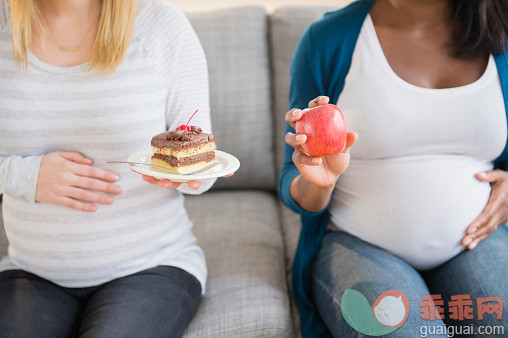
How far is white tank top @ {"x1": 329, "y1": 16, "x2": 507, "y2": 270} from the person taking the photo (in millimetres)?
1148

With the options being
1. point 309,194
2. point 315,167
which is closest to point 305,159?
point 315,167

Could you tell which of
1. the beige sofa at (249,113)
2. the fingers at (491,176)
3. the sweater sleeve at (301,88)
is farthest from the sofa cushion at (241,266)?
the fingers at (491,176)

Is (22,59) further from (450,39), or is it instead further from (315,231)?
(450,39)

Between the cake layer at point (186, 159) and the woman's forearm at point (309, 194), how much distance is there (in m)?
0.24

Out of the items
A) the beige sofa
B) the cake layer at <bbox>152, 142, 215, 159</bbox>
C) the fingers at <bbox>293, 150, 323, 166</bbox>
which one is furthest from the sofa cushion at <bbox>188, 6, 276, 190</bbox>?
the fingers at <bbox>293, 150, 323, 166</bbox>

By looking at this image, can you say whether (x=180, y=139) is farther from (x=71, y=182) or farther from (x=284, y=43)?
(x=284, y=43)

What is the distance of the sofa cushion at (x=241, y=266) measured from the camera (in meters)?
1.15

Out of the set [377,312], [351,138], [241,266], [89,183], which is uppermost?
[351,138]

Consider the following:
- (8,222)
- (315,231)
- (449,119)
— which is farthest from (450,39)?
(8,222)

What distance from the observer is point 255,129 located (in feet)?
6.12

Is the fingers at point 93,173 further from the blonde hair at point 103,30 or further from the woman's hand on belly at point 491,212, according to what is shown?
the woman's hand on belly at point 491,212

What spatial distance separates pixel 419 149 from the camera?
1184mm

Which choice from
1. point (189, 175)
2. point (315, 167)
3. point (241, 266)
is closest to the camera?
point (189, 175)

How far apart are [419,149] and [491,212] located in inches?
9.1
